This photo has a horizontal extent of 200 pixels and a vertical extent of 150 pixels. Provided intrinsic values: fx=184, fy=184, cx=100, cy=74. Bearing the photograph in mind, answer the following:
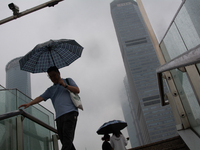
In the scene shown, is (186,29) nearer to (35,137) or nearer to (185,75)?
(185,75)

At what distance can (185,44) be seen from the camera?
2889 millimetres

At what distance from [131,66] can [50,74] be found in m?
99.8

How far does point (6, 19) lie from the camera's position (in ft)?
14.3

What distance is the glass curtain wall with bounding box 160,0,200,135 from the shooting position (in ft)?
8.49

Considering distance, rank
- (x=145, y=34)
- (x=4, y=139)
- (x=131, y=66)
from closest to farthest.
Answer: (x=4, y=139) → (x=131, y=66) → (x=145, y=34)

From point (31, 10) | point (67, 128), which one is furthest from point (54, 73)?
point (31, 10)

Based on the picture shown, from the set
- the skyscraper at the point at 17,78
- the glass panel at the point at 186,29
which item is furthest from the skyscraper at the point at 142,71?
the glass panel at the point at 186,29

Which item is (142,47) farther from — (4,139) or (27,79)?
(4,139)

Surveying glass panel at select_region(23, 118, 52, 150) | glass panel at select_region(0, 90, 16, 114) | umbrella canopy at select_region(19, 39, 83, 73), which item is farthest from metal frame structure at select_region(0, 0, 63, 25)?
glass panel at select_region(23, 118, 52, 150)

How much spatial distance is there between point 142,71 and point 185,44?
320 ft

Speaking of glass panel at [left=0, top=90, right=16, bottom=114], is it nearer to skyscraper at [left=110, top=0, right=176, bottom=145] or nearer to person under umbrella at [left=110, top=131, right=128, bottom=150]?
person under umbrella at [left=110, top=131, right=128, bottom=150]

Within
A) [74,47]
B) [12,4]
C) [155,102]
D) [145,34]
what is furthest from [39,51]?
[145,34]

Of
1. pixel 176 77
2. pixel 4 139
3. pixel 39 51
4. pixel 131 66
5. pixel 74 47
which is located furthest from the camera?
pixel 131 66

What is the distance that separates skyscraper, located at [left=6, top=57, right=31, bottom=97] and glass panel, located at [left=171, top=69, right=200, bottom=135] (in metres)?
89.9
